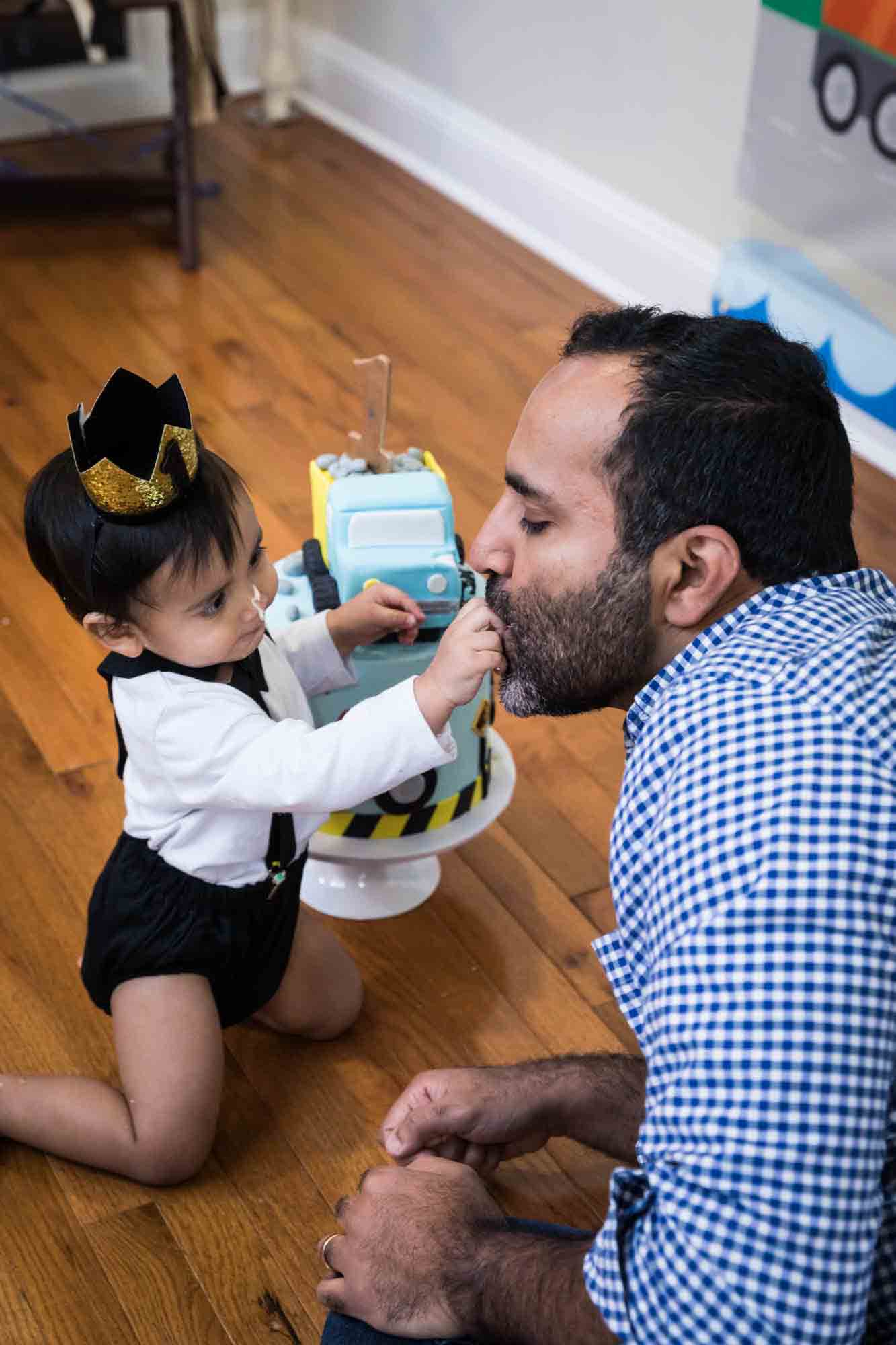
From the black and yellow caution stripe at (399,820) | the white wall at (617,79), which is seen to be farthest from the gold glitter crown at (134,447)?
the white wall at (617,79)

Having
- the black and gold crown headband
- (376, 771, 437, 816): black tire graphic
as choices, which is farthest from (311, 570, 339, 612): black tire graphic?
the black and gold crown headband

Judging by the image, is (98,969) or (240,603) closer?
(240,603)

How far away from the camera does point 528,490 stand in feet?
3.61

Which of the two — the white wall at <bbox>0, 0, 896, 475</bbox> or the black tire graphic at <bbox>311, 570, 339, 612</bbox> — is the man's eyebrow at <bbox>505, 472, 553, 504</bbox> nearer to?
the black tire graphic at <bbox>311, 570, 339, 612</bbox>

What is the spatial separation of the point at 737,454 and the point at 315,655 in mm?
547

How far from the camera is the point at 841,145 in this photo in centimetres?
241

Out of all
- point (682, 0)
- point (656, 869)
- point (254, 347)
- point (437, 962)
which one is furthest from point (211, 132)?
point (656, 869)

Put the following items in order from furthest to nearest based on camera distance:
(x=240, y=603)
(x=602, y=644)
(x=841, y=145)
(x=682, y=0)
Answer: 1. (x=682, y=0)
2. (x=841, y=145)
3. (x=240, y=603)
4. (x=602, y=644)

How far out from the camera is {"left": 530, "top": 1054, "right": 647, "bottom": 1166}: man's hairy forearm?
3.95 feet

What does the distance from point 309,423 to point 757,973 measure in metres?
1.87

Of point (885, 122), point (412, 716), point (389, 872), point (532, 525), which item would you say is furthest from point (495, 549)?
point (885, 122)

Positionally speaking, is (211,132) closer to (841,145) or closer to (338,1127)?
(841,145)

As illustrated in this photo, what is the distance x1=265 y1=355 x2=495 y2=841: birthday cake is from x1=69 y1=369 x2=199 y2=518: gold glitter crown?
0.29m


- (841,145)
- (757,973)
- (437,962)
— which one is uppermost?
(757,973)
